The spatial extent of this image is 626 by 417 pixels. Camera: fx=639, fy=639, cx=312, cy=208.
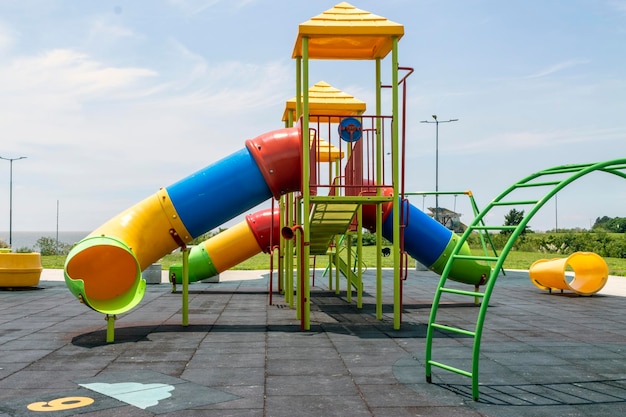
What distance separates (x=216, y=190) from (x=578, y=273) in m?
12.2

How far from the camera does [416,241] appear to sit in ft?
49.8

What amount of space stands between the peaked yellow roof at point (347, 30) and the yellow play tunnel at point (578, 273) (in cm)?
944

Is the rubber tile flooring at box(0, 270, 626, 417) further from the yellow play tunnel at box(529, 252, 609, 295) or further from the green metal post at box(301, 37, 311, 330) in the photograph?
the yellow play tunnel at box(529, 252, 609, 295)

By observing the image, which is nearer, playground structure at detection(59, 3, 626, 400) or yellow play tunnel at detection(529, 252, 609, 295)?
playground structure at detection(59, 3, 626, 400)

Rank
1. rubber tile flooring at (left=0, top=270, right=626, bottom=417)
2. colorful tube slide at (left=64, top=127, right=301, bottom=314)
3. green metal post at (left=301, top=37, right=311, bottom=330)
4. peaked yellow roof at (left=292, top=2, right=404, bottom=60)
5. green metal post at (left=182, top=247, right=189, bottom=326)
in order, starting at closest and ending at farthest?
rubber tile flooring at (left=0, top=270, right=626, bottom=417) < green metal post at (left=301, top=37, right=311, bottom=330) < peaked yellow roof at (left=292, top=2, right=404, bottom=60) < colorful tube slide at (left=64, top=127, right=301, bottom=314) < green metal post at (left=182, top=247, right=189, bottom=326)

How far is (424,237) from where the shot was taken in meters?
15.2

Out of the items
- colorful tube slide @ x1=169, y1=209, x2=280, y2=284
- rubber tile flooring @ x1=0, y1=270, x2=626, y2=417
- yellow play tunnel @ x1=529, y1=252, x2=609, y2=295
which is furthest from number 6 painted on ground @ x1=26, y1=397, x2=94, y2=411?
yellow play tunnel @ x1=529, y1=252, x2=609, y2=295

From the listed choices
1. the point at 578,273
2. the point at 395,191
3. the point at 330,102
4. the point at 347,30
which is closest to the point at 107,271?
the point at 395,191

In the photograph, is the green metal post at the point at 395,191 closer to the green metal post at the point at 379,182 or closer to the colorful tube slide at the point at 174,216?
the green metal post at the point at 379,182

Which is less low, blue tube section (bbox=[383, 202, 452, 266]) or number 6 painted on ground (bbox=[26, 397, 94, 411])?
blue tube section (bbox=[383, 202, 452, 266])

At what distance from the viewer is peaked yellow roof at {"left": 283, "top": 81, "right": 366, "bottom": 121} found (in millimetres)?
15672

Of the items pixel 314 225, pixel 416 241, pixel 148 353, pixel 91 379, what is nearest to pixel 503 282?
pixel 416 241

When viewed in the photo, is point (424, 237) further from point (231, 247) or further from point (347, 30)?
point (231, 247)

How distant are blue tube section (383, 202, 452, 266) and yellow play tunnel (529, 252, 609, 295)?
4.92 metres
